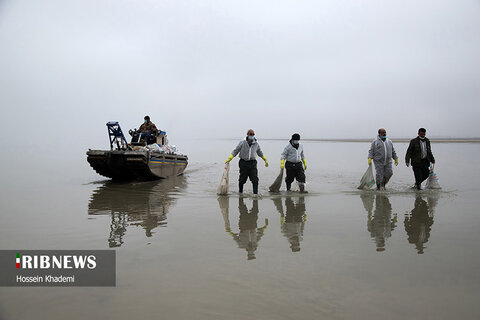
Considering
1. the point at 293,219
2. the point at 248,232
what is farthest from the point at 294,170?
the point at 248,232

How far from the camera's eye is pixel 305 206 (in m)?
7.22

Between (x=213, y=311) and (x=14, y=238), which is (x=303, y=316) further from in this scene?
(x=14, y=238)

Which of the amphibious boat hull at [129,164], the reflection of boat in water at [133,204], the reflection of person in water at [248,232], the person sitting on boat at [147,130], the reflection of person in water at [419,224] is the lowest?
the reflection of boat in water at [133,204]

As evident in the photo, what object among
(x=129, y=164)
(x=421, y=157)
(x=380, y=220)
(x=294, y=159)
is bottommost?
(x=380, y=220)

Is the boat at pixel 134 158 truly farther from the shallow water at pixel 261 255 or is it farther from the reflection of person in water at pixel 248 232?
the reflection of person in water at pixel 248 232

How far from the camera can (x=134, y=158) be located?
36.2ft

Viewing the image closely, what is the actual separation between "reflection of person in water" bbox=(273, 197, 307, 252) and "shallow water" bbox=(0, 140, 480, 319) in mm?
23

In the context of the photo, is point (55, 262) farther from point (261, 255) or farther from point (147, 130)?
point (147, 130)

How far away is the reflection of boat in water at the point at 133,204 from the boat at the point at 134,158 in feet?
1.87

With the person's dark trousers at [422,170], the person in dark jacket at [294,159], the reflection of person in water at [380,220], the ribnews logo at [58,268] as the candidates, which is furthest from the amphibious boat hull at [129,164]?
the person's dark trousers at [422,170]

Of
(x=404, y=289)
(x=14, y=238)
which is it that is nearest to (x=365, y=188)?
(x=404, y=289)

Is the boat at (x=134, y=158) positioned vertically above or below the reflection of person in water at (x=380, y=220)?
above

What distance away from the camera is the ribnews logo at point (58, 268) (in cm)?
334

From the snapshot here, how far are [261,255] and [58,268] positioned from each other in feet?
7.90
